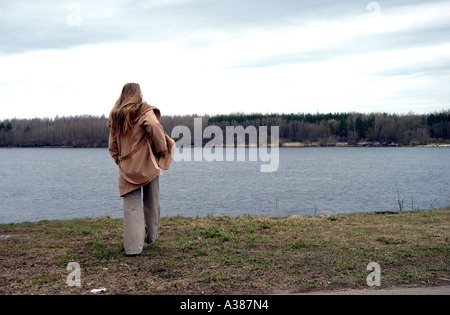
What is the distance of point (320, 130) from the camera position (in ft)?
473

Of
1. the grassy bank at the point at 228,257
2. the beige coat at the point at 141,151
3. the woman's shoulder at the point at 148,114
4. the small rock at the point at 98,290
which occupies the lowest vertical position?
the grassy bank at the point at 228,257

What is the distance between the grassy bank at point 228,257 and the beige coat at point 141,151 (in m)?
1.23

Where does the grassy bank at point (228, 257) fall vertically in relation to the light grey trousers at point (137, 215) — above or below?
below

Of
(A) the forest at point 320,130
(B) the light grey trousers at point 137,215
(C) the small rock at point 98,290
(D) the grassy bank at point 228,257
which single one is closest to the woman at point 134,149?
(B) the light grey trousers at point 137,215

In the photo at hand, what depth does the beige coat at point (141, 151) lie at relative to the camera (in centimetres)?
721

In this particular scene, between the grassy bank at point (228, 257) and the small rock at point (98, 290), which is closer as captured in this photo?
the small rock at point (98, 290)

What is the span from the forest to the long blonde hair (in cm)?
12204

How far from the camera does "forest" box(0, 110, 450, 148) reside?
13875 centimetres

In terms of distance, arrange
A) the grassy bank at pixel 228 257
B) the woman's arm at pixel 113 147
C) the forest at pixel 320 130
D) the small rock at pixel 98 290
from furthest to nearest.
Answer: the forest at pixel 320 130, the woman's arm at pixel 113 147, the grassy bank at pixel 228 257, the small rock at pixel 98 290

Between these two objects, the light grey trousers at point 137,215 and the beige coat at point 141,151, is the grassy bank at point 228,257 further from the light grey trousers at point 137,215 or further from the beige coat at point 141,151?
the beige coat at point 141,151

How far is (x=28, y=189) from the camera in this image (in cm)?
3909

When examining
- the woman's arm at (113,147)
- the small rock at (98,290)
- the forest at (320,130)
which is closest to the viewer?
the small rock at (98,290)

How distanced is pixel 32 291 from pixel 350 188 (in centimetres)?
3384
